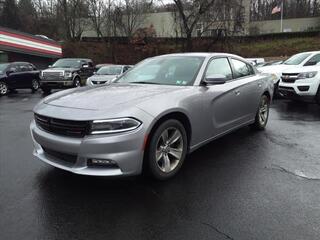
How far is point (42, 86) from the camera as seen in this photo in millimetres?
16234

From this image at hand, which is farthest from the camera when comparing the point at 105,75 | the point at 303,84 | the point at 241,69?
the point at 105,75

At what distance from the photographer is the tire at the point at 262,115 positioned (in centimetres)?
638

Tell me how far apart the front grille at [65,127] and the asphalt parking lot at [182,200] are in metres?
0.68

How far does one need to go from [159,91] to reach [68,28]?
137 ft

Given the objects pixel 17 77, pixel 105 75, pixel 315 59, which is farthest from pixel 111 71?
pixel 315 59

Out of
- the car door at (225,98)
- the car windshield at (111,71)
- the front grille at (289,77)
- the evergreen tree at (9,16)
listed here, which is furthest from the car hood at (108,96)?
the evergreen tree at (9,16)

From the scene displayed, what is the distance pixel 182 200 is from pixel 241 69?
10.5 ft

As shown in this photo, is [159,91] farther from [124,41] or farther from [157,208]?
[124,41]

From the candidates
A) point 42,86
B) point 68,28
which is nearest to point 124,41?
point 68,28

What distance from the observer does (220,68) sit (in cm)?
521

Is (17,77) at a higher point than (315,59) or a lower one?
lower

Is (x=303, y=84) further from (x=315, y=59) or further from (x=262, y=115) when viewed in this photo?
(x=262, y=115)

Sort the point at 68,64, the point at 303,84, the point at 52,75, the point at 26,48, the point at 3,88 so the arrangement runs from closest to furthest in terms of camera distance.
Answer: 1. the point at 303,84
2. the point at 3,88
3. the point at 52,75
4. the point at 68,64
5. the point at 26,48

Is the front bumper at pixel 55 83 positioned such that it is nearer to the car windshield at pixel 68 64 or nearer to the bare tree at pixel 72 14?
the car windshield at pixel 68 64
